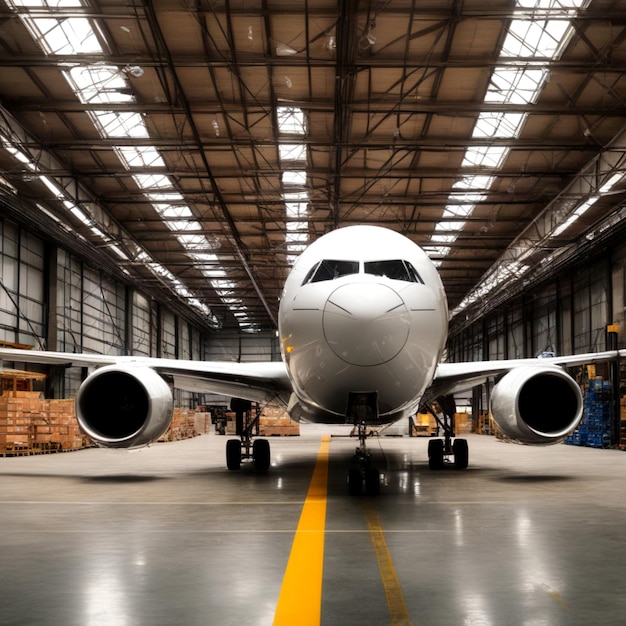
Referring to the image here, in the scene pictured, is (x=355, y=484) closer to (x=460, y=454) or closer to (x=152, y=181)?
(x=460, y=454)

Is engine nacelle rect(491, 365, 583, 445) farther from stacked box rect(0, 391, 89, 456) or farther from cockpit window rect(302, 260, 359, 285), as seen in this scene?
stacked box rect(0, 391, 89, 456)

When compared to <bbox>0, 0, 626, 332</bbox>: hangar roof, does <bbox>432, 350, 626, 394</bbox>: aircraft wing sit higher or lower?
lower

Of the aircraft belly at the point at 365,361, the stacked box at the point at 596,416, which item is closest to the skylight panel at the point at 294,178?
the stacked box at the point at 596,416

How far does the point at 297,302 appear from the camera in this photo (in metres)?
8.69

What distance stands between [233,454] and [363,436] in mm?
4412

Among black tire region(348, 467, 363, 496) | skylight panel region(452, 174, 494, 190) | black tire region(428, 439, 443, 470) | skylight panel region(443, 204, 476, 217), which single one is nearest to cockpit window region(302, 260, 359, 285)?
black tire region(348, 467, 363, 496)

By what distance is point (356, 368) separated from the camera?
813cm

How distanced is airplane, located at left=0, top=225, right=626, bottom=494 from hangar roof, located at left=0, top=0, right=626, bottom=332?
6.76 meters

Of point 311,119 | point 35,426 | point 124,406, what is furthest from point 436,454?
point 35,426

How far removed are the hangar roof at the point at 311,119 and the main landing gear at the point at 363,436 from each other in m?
8.07

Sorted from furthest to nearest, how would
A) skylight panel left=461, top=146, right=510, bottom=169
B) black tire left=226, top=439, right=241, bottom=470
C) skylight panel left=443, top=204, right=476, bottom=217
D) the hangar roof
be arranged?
skylight panel left=443, top=204, right=476, bottom=217 < skylight panel left=461, top=146, right=510, bottom=169 < the hangar roof < black tire left=226, top=439, right=241, bottom=470

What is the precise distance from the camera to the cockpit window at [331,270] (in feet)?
28.3

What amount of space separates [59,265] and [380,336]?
996 inches

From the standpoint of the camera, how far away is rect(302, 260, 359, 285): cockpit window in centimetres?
864
